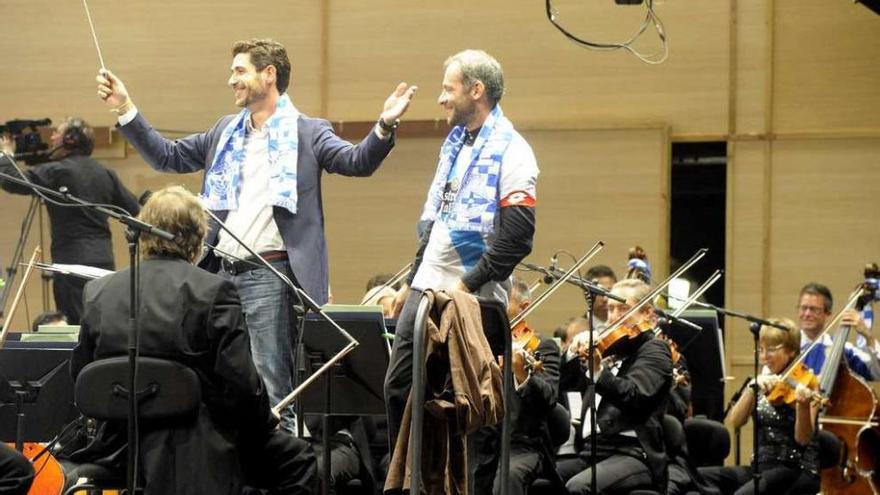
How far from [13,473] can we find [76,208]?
3.65 metres

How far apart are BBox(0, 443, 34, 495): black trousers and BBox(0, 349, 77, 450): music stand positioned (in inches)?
25.2

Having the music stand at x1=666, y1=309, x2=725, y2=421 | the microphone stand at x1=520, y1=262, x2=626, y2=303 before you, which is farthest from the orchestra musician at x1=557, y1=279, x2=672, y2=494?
the music stand at x1=666, y1=309, x2=725, y2=421

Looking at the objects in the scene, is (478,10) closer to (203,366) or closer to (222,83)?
(222,83)

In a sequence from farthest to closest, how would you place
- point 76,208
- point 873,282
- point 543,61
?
point 543,61 → point 76,208 → point 873,282

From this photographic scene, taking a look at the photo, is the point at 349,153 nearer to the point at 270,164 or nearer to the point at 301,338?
the point at 270,164

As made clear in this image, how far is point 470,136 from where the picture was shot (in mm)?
4590

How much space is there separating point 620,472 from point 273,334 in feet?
5.20

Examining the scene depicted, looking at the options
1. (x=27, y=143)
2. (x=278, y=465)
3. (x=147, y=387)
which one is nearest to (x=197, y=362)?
(x=147, y=387)

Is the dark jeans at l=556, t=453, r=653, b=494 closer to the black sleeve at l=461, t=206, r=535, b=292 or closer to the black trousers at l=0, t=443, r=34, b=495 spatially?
the black sleeve at l=461, t=206, r=535, b=292

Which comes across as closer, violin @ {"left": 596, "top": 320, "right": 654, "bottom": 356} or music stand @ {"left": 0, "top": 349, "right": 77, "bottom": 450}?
music stand @ {"left": 0, "top": 349, "right": 77, "bottom": 450}

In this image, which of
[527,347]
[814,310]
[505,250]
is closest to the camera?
[505,250]

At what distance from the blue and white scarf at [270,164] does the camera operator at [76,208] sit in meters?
2.71

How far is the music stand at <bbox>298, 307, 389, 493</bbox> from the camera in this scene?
14.7ft

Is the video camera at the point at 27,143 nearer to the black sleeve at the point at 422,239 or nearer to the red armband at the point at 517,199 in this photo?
the black sleeve at the point at 422,239
